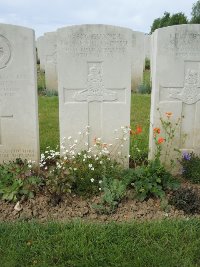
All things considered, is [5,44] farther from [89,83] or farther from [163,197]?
[163,197]

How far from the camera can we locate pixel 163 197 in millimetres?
3883

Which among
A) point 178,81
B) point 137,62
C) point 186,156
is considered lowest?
point 186,156

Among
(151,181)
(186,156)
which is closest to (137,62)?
(186,156)

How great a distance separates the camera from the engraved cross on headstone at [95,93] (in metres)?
4.38

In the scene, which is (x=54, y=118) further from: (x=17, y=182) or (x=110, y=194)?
(x=110, y=194)

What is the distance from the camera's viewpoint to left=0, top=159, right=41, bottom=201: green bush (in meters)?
3.96

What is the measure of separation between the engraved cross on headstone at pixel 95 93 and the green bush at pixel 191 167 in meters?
1.30

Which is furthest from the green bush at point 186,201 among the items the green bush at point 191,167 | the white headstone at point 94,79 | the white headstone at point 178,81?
the white headstone at point 94,79

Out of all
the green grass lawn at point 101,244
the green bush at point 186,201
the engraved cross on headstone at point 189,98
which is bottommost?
the green grass lawn at point 101,244

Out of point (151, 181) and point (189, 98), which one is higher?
point (189, 98)

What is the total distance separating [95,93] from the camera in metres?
4.47

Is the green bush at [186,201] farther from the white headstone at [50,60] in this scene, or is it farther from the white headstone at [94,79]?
the white headstone at [50,60]

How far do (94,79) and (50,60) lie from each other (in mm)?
6921

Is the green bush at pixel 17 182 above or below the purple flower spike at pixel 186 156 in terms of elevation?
below
